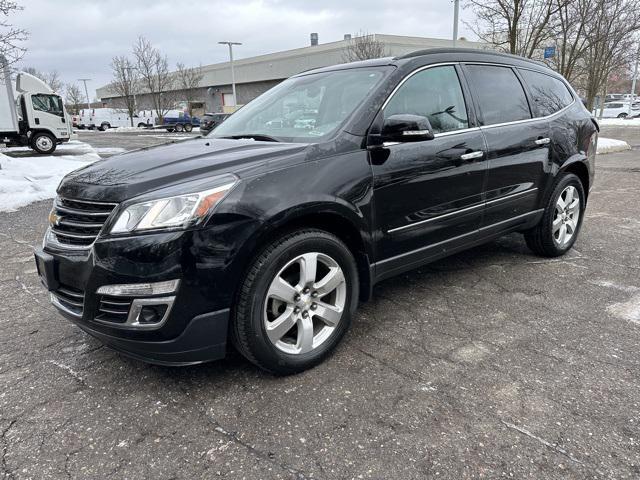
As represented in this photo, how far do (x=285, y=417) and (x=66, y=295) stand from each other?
1327 mm

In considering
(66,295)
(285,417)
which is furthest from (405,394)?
(66,295)

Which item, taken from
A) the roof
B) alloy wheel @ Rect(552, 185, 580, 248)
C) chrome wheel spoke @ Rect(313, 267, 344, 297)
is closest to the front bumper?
chrome wheel spoke @ Rect(313, 267, 344, 297)

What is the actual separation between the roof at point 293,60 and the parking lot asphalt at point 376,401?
3736 centimetres

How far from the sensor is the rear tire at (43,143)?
19.0 m

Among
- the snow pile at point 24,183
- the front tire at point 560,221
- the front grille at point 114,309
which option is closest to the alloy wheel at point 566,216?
the front tire at point 560,221

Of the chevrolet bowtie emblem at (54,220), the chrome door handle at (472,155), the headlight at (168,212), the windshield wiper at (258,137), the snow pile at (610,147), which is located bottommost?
the snow pile at (610,147)

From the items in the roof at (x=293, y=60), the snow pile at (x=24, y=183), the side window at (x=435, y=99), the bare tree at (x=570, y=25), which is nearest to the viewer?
the side window at (x=435, y=99)

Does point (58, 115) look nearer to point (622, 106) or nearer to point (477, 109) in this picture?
point (477, 109)

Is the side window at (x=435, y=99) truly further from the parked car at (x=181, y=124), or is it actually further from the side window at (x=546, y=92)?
the parked car at (x=181, y=124)

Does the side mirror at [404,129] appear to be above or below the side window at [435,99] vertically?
below

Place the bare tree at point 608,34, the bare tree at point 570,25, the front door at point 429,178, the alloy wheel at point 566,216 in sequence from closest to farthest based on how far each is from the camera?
the front door at point 429,178 → the alloy wheel at point 566,216 → the bare tree at point 570,25 → the bare tree at point 608,34

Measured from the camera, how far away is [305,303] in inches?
105

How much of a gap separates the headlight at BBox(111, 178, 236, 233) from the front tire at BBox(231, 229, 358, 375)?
0.38m

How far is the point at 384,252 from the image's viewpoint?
307 centimetres
